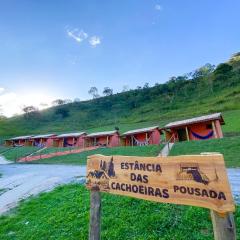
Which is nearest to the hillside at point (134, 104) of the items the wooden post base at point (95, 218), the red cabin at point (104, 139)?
the red cabin at point (104, 139)

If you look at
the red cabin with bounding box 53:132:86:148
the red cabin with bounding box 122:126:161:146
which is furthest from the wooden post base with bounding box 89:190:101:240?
the red cabin with bounding box 53:132:86:148

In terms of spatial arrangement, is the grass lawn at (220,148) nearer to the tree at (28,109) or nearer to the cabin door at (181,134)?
the cabin door at (181,134)

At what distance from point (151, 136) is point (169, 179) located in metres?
34.8

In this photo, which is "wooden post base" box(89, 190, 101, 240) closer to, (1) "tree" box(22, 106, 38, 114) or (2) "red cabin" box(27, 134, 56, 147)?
(2) "red cabin" box(27, 134, 56, 147)

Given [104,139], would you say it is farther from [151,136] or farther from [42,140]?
[42,140]

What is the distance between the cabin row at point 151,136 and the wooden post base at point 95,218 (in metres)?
27.9

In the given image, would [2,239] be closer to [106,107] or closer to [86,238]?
[86,238]

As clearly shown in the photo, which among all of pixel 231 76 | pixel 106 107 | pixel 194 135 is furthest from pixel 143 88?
pixel 194 135

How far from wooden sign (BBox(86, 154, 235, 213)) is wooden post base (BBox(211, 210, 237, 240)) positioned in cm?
12

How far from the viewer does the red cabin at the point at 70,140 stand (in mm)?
50013

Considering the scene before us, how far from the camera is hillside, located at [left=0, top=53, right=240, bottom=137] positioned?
83.7 m

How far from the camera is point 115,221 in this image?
5805 millimetres

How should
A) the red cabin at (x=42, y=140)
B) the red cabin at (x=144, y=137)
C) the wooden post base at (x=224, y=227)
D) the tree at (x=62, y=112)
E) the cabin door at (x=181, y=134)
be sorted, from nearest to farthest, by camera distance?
the wooden post base at (x=224, y=227) → the cabin door at (x=181, y=134) → the red cabin at (x=144, y=137) → the red cabin at (x=42, y=140) → the tree at (x=62, y=112)

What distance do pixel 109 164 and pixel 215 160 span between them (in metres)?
1.69
